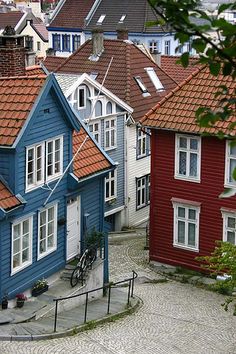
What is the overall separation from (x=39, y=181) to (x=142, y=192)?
17291 millimetres

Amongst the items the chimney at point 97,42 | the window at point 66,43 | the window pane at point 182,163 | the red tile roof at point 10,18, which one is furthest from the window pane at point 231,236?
the red tile roof at point 10,18

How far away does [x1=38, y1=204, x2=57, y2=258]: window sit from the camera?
1952 cm

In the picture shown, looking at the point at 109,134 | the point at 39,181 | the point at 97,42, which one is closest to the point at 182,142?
the point at 39,181

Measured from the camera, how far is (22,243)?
1853 centimetres

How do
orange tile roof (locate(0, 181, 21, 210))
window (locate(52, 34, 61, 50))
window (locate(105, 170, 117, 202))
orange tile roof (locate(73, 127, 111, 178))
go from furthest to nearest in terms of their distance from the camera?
window (locate(52, 34, 61, 50)), window (locate(105, 170, 117, 202)), orange tile roof (locate(73, 127, 111, 178)), orange tile roof (locate(0, 181, 21, 210))

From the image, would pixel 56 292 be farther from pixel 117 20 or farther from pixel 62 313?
pixel 117 20

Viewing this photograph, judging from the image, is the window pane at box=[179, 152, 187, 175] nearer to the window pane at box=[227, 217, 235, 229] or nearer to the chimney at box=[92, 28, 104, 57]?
the window pane at box=[227, 217, 235, 229]

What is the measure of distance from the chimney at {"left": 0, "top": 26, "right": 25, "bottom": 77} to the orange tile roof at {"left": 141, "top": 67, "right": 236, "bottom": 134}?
5.39 m

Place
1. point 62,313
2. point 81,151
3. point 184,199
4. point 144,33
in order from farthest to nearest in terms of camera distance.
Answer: point 144,33 < point 184,199 < point 81,151 < point 62,313

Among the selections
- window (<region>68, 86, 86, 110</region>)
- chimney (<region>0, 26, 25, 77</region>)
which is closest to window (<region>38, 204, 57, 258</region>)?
chimney (<region>0, 26, 25, 77</region>)

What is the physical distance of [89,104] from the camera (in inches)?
1241

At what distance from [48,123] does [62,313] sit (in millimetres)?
4752

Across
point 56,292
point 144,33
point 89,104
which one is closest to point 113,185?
point 89,104

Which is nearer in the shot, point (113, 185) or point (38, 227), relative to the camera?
point (38, 227)
